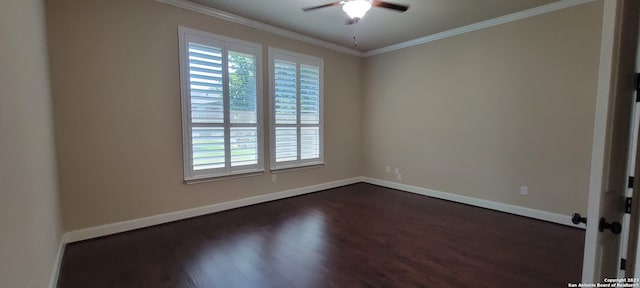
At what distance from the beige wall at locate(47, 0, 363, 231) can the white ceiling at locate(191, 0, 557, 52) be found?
0.54 meters

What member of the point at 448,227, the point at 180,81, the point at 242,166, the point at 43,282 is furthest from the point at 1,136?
the point at 448,227

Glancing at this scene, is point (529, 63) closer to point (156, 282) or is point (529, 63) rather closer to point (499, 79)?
point (499, 79)

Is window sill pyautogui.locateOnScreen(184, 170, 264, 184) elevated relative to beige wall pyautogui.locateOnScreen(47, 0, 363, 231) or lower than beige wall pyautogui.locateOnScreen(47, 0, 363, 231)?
lower

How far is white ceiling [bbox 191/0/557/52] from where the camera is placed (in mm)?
3414

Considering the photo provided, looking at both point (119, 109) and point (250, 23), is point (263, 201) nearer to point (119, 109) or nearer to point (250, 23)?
point (119, 109)

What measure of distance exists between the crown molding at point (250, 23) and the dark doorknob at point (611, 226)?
13.8ft

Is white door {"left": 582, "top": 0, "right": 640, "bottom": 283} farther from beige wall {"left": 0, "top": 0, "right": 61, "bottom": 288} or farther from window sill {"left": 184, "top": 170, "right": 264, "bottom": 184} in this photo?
window sill {"left": 184, "top": 170, "right": 264, "bottom": 184}

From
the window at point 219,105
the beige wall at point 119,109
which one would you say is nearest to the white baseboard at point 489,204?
the window at point 219,105

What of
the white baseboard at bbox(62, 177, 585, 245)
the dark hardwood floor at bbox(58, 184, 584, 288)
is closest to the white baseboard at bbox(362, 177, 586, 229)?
the white baseboard at bbox(62, 177, 585, 245)

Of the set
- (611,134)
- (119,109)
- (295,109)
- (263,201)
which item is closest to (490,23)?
(295,109)

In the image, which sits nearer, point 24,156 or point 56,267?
point 24,156

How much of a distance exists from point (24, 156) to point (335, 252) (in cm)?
235

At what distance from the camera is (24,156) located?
4.84ft

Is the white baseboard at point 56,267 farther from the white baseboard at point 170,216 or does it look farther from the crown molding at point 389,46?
the crown molding at point 389,46
